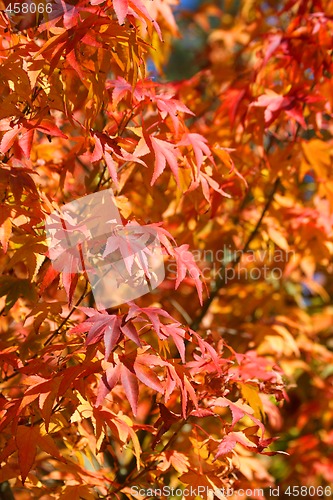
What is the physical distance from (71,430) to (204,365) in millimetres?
387

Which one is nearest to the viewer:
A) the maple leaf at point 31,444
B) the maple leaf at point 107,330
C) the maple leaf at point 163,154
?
the maple leaf at point 107,330

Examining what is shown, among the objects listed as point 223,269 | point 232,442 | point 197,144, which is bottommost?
point 223,269

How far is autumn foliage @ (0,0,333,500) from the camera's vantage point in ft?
3.93

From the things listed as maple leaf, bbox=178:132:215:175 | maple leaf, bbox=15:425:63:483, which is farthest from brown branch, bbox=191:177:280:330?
maple leaf, bbox=15:425:63:483

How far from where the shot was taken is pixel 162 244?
132cm

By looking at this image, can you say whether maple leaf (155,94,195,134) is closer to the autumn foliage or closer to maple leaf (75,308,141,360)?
the autumn foliage

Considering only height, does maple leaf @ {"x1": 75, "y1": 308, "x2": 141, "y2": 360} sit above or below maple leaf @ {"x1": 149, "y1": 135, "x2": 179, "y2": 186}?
below

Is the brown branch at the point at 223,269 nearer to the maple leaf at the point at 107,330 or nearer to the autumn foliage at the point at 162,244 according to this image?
the autumn foliage at the point at 162,244

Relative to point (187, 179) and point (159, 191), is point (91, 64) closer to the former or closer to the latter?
point (187, 179)

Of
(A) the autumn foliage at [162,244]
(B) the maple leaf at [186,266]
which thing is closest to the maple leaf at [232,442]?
(A) the autumn foliage at [162,244]

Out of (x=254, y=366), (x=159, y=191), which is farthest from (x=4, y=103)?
(x=254, y=366)

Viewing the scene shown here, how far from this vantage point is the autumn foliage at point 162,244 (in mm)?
1198

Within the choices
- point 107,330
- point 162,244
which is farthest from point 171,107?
point 107,330

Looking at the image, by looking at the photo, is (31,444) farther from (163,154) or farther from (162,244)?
(163,154)
